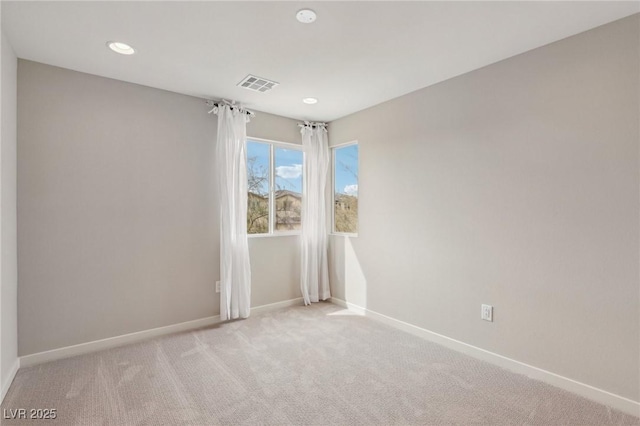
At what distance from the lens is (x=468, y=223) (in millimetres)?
2889

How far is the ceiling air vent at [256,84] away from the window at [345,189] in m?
1.40

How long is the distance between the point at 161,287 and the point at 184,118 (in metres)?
1.77

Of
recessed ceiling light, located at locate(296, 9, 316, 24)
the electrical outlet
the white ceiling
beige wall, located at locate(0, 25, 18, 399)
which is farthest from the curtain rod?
the electrical outlet

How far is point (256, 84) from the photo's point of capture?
3.15 meters

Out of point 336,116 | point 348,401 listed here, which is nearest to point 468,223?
point 348,401

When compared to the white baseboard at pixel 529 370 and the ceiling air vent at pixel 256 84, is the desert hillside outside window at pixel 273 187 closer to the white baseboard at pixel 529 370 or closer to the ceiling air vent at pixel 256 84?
the ceiling air vent at pixel 256 84

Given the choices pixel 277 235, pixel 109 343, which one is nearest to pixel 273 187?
pixel 277 235

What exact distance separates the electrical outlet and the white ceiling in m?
2.05

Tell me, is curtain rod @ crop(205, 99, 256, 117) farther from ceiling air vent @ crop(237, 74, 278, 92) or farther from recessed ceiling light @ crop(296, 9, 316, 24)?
recessed ceiling light @ crop(296, 9, 316, 24)

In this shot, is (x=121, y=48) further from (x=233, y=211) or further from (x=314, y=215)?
(x=314, y=215)

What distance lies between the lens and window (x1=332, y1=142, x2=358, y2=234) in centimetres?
423

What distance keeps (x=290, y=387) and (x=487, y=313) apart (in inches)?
68.3

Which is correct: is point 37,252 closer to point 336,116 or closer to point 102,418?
Result: point 102,418

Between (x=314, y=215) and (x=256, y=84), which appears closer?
(x=256, y=84)
